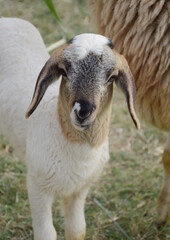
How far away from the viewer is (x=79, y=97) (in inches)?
89.9

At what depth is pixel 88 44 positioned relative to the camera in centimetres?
239

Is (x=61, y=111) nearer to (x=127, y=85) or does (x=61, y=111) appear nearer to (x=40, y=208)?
(x=127, y=85)

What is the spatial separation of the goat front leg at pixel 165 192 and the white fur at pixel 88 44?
132 centimetres

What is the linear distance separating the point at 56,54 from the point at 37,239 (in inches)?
46.8

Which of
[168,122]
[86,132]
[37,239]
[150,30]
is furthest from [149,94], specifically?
[37,239]

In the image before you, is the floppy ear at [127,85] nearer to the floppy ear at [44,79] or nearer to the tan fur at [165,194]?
the floppy ear at [44,79]

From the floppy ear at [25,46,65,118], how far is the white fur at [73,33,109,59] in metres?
0.12

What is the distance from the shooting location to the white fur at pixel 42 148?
107 inches

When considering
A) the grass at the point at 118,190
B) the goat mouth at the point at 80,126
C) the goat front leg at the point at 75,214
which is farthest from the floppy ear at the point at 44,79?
the grass at the point at 118,190

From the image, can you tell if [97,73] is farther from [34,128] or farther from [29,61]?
[29,61]

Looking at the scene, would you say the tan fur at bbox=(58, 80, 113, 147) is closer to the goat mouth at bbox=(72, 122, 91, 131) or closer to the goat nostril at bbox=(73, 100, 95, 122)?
the goat mouth at bbox=(72, 122, 91, 131)

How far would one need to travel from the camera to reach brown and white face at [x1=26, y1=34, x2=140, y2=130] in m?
2.30

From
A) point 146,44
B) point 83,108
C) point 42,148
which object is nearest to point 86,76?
point 83,108

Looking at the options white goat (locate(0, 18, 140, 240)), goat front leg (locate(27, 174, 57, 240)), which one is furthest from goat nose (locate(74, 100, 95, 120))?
goat front leg (locate(27, 174, 57, 240))
